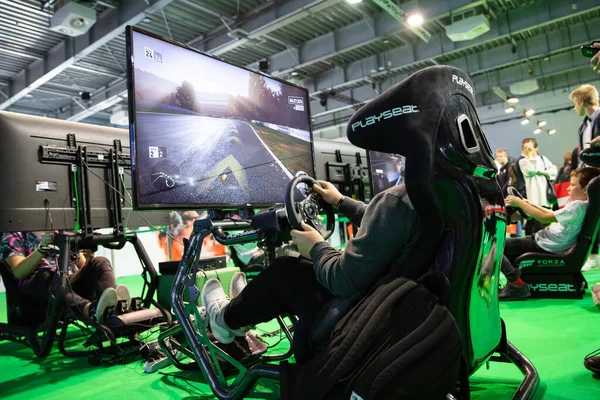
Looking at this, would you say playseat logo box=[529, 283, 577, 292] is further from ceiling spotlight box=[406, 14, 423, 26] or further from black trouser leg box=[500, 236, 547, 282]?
ceiling spotlight box=[406, 14, 423, 26]

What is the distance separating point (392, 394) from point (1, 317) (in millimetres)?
5230

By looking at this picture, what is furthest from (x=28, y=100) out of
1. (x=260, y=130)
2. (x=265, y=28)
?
(x=260, y=130)

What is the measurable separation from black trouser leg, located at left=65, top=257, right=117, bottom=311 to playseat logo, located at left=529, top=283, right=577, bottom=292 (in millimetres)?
3684

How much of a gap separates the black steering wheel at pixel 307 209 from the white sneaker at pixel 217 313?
571 mm

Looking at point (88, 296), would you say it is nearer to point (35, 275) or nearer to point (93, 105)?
point (35, 275)

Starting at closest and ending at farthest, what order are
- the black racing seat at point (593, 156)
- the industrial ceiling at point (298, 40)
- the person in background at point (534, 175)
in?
the black racing seat at point (593, 156) → the person in background at point (534, 175) → the industrial ceiling at point (298, 40)

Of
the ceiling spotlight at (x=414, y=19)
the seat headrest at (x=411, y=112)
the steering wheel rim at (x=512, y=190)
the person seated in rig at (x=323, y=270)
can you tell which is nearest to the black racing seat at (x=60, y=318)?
the person seated in rig at (x=323, y=270)

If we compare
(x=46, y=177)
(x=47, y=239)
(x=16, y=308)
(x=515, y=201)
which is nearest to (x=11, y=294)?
(x=16, y=308)

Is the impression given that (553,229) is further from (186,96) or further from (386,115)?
(186,96)

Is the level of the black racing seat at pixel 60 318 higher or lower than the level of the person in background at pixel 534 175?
lower

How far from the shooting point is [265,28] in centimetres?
732

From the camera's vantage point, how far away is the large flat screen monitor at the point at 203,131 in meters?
1.70

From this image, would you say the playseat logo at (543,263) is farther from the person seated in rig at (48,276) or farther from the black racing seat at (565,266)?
the person seated in rig at (48,276)

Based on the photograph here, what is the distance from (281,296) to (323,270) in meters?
0.35
